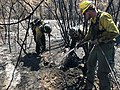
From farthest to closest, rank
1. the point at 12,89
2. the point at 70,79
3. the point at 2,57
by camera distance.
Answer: the point at 2,57 → the point at 70,79 → the point at 12,89

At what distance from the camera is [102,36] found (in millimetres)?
4504

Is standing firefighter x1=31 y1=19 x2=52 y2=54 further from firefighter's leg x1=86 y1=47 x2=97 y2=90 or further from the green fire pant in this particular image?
the green fire pant

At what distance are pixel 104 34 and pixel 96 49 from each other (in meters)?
0.43

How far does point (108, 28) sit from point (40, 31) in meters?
3.63

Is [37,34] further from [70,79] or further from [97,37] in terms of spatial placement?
[97,37]

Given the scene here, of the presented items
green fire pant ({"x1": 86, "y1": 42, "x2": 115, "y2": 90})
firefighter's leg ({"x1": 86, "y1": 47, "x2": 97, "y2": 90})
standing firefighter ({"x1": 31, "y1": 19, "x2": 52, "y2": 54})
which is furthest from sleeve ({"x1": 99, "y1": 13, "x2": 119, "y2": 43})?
standing firefighter ({"x1": 31, "y1": 19, "x2": 52, "y2": 54})

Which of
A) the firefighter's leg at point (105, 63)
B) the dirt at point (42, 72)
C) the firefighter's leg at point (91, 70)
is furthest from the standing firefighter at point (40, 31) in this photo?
the firefighter's leg at point (105, 63)

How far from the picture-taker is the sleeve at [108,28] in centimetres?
434

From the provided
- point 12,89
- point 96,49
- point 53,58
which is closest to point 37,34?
point 53,58

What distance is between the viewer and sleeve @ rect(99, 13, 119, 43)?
4344 mm

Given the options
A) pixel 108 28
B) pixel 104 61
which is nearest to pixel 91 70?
pixel 104 61

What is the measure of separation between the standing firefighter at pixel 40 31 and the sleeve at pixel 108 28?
10.8 ft

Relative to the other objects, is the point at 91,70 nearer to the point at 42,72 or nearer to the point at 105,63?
the point at 105,63

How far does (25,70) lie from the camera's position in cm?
654
